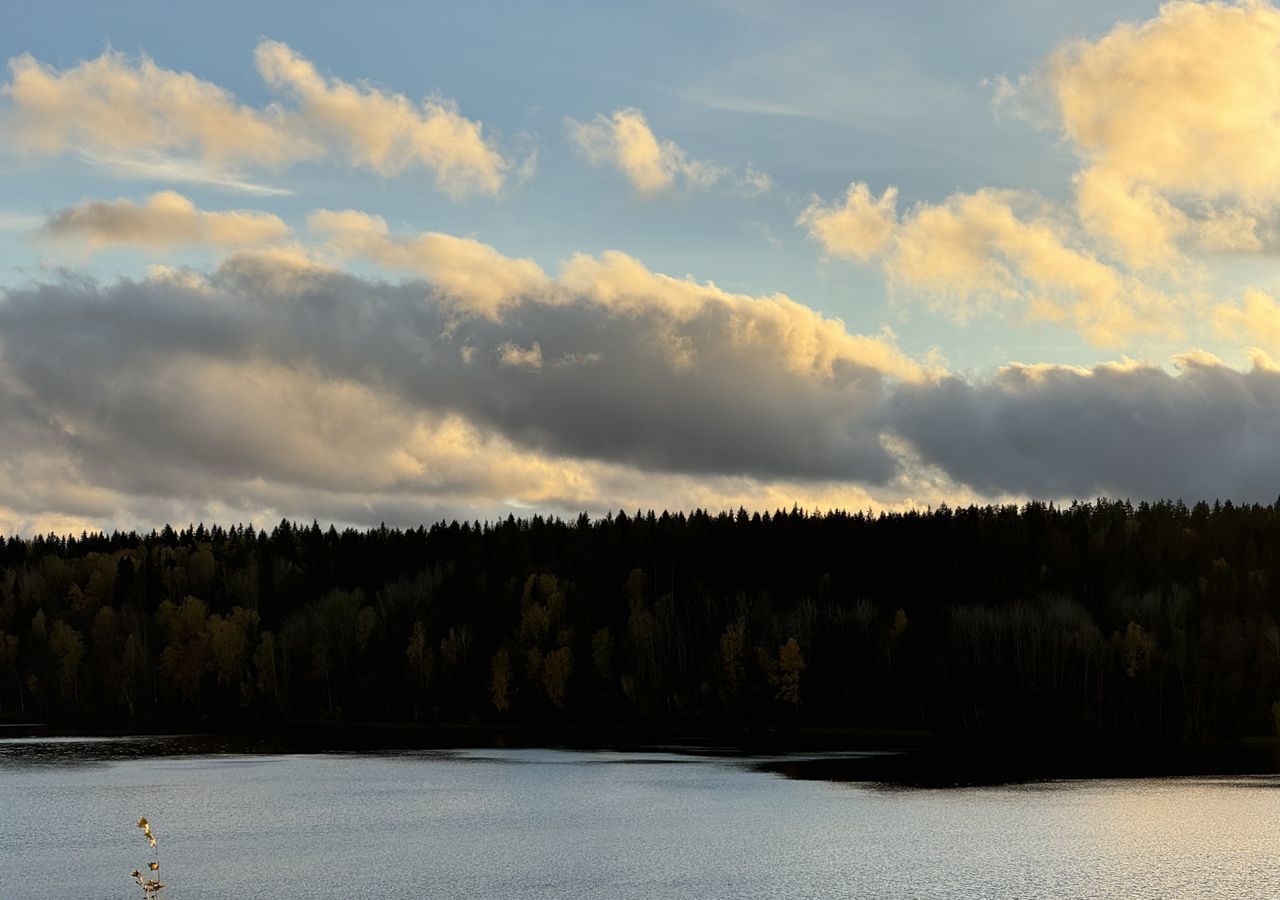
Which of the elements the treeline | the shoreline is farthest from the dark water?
the treeline

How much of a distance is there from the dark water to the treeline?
42.7 metres

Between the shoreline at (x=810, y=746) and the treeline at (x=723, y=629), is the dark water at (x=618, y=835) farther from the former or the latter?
the treeline at (x=723, y=629)

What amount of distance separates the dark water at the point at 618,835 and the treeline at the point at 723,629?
42.7 metres

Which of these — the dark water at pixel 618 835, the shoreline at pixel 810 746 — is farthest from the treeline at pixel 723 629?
the dark water at pixel 618 835

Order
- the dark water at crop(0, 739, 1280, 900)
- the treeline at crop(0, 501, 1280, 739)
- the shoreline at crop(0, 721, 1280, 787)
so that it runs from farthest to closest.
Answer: the treeline at crop(0, 501, 1280, 739), the shoreline at crop(0, 721, 1280, 787), the dark water at crop(0, 739, 1280, 900)

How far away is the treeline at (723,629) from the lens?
126312 mm

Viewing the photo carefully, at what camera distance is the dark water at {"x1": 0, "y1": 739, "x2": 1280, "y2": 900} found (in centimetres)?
4754

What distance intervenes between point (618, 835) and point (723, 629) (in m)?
87.1

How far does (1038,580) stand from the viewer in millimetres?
144625

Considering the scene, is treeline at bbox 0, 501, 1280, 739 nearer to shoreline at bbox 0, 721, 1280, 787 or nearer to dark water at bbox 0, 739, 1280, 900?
shoreline at bbox 0, 721, 1280, 787

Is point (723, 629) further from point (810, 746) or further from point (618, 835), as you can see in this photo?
point (618, 835)

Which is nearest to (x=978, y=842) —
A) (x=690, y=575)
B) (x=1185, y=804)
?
(x=1185, y=804)

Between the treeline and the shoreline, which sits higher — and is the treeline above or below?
above

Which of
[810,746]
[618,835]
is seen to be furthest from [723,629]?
[618,835]
